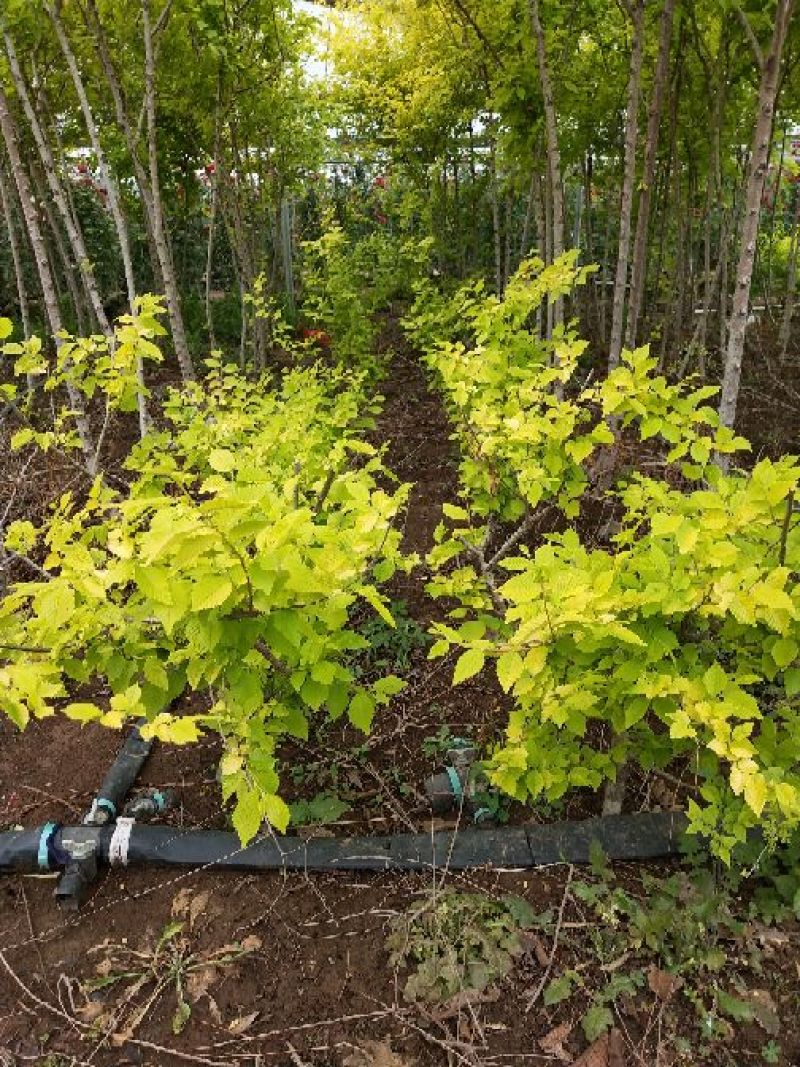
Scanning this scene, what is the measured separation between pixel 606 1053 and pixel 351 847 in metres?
0.95

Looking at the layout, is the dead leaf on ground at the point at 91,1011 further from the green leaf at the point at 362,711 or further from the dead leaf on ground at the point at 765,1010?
the dead leaf on ground at the point at 765,1010

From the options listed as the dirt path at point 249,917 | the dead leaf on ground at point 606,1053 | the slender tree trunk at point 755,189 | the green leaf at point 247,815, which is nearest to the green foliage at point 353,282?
the slender tree trunk at point 755,189

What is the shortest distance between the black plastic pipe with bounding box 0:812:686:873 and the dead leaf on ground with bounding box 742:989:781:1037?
46 cm

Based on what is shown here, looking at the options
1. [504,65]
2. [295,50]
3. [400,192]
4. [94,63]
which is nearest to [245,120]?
[295,50]

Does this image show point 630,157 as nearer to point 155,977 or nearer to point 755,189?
point 755,189

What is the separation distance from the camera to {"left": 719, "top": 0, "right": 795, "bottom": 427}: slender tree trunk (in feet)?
9.44

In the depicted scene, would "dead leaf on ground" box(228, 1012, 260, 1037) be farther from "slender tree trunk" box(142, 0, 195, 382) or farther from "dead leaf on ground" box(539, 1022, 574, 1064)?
"slender tree trunk" box(142, 0, 195, 382)

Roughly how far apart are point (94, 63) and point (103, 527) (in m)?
5.05

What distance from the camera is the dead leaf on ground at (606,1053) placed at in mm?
2062

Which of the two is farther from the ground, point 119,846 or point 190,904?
point 119,846

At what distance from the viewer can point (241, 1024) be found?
219 cm

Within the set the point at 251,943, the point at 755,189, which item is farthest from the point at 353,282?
the point at 251,943

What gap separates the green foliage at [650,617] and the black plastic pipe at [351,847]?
236mm

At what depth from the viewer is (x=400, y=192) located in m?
10.2
